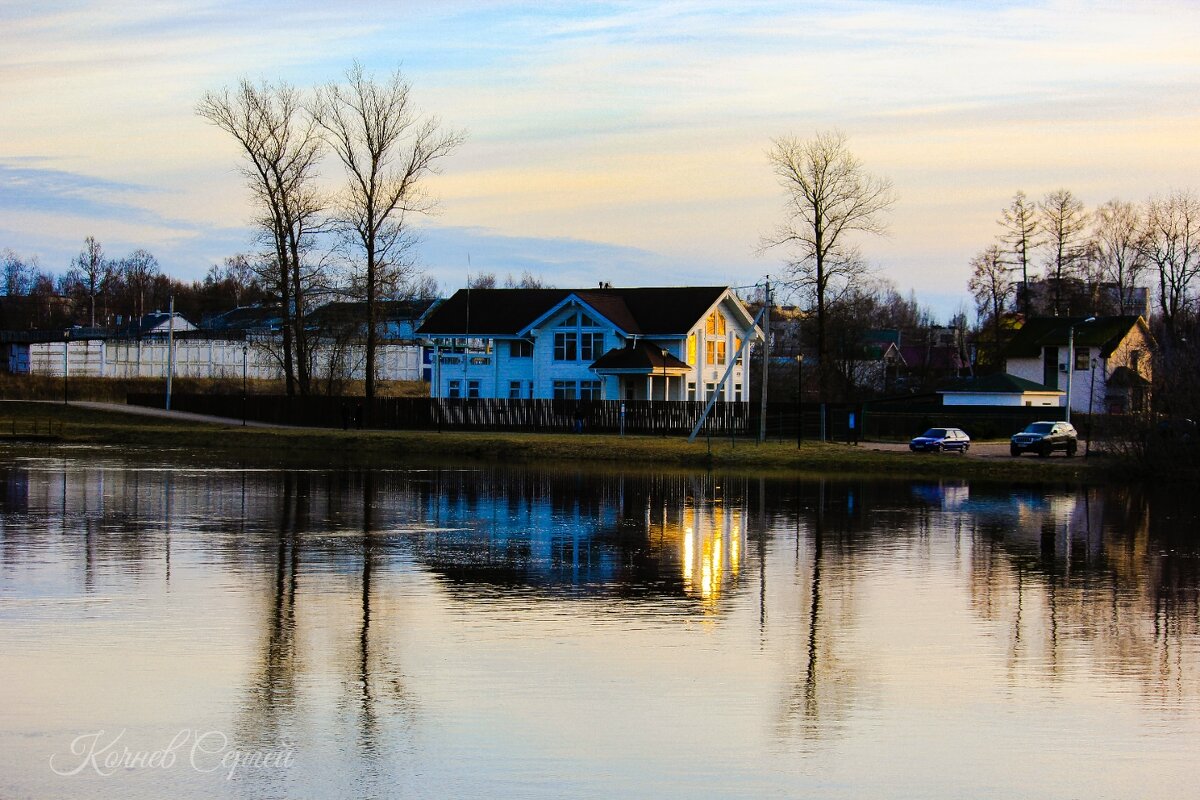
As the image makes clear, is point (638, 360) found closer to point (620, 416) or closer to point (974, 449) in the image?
point (620, 416)

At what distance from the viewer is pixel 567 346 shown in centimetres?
8181

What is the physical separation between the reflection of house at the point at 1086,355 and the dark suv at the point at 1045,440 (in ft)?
108

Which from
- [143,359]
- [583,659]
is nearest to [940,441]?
[583,659]

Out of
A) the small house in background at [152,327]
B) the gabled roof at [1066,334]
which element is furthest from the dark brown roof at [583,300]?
the small house in background at [152,327]

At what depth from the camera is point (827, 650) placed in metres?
17.2

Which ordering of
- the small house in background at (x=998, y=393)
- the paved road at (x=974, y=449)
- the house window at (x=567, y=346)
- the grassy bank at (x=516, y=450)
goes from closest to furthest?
the grassy bank at (x=516, y=450) → the paved road at (x=974, y=449) → the house window at (x=567, y=346) → the small house in background at (x=998, y=393)

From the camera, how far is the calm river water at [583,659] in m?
12.0

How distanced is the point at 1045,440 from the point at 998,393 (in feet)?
73.4

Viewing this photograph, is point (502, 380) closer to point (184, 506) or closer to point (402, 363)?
point (184, 506)

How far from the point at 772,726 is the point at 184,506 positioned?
23.5 m

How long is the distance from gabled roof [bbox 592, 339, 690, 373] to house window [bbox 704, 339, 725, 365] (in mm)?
3730

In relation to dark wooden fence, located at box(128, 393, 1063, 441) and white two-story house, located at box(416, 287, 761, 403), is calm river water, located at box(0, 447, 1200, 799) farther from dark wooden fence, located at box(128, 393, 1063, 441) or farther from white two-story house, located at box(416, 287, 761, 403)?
white two-story house, located at box(416, 287, 761, 403)

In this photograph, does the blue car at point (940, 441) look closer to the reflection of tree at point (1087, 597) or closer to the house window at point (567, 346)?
the house window at point (567, 346)

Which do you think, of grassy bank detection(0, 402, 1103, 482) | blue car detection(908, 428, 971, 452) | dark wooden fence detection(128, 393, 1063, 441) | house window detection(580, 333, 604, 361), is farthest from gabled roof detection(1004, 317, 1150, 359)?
grassy bank detection(0, 402, 1103, 482)
